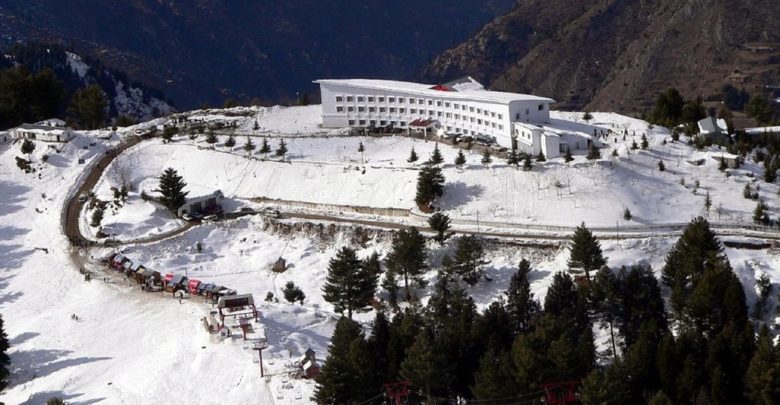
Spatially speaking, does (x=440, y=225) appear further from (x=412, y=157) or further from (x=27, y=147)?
(x=27, y=147)

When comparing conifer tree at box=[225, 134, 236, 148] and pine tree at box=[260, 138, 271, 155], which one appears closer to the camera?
pine tree at box=[260, 138, 271, 155]

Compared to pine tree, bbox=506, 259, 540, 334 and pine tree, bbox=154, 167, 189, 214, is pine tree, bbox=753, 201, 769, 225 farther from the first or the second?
pine tree, bbox=154, 167, 189, 214

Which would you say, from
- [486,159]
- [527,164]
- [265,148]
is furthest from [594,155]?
[265,148]

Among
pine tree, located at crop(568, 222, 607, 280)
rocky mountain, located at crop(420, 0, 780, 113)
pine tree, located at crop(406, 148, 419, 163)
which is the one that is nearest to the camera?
pine tree, located at crop(568, 222, 607, 280)

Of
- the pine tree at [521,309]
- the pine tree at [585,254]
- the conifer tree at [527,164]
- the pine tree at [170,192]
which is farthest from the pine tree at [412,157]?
the pine tree at [521,309]

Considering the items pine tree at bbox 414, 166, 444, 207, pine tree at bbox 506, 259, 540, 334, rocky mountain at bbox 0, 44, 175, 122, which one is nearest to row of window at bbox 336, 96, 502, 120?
pine tree at bbox 414, 166, 444, 207

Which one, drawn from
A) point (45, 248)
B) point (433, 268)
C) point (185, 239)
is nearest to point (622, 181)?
point (433, 268)
